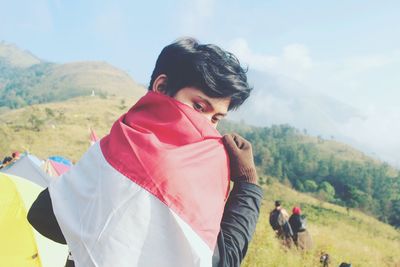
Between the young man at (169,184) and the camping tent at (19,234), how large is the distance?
1.85 m

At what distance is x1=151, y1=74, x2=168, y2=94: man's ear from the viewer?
4.33ft

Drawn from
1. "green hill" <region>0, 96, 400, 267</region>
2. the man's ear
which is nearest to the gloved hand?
the man's ear

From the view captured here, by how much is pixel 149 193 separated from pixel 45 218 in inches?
17.0

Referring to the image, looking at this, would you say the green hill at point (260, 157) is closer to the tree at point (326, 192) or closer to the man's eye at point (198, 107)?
the tree at point (326, 192)

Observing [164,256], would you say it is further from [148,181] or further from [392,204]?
[392,204]

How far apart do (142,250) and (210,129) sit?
431mm

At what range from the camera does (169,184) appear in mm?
1031

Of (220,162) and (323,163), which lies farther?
(323,163)

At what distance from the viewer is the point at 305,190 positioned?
6481cm

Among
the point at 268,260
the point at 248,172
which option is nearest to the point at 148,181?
the point at 248,172

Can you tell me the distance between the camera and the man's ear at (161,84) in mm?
1319

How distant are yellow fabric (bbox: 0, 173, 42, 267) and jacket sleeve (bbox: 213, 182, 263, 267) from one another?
2.23 m

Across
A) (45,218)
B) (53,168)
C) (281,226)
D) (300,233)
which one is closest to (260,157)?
(53,168)

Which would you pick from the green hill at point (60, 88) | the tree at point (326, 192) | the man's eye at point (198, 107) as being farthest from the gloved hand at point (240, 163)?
the green hill at point (60, 88)
